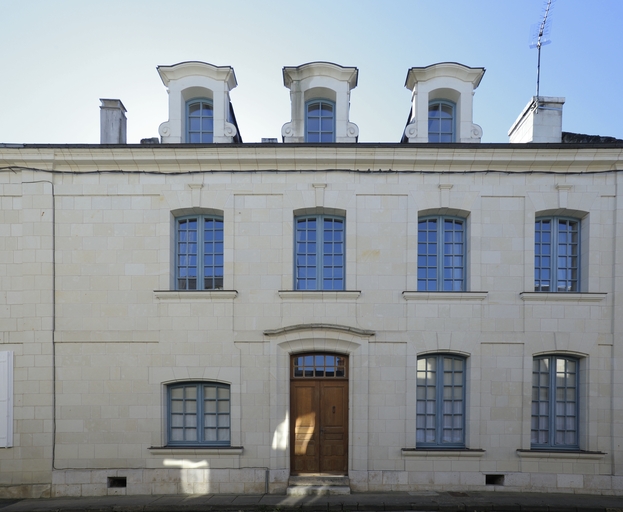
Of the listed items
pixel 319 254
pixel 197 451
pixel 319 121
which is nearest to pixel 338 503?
pixel 197 451

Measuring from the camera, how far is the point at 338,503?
25.8ft

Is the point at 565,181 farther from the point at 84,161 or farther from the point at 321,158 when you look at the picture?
the point at 84,161

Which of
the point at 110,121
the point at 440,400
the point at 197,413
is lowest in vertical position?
the point at 197,413

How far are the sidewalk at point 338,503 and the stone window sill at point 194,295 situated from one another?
381 centimetres

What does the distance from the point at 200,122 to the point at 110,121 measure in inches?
88.1

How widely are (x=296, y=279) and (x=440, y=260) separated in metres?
3.07

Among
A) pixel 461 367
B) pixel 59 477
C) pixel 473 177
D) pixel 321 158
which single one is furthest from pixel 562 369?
pixel 59 477

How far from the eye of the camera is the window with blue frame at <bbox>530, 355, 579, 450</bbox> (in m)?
8.86

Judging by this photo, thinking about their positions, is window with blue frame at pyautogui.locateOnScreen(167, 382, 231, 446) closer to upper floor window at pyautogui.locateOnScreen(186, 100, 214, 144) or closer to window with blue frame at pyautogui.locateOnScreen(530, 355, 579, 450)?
upper floor window at pyautogui.locateOnScreen(186, 100, 214, 144)

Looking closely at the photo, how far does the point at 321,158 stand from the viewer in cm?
884

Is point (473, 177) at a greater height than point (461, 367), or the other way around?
point (473, 177)

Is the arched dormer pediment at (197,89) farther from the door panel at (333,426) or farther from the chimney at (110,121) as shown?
the door panel at (333,426)

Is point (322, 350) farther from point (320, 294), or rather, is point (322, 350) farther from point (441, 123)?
point (441, 123)

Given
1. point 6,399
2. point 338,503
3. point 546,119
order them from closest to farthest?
point 338,503, point 6,399, point 546,119
